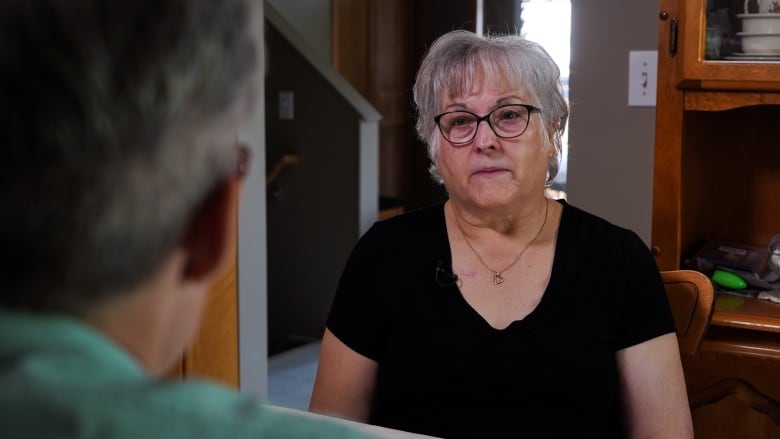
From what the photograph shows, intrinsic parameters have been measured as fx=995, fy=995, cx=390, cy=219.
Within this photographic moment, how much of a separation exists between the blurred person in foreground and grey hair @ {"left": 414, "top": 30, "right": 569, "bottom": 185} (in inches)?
47.8

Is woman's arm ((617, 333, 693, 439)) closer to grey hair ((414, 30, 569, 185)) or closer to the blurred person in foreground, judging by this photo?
grey hair ((414, 30, 569, 185))

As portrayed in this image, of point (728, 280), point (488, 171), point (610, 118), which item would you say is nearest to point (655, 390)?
point (488, 171)

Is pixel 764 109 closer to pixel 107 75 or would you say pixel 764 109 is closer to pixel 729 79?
pixel 729 79

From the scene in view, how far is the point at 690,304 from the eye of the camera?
177cm

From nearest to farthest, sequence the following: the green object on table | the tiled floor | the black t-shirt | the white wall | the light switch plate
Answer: the black t-shirt < the white wall < the green object on table < the light switch plate < the tiled floor

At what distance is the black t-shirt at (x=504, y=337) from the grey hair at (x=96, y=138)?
1.13 meters

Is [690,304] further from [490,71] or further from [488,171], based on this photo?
[490,71]

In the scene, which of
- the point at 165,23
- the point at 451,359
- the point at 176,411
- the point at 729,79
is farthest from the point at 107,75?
the point at 729,79

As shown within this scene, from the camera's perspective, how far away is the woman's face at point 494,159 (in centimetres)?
168

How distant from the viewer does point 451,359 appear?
62.7 inches

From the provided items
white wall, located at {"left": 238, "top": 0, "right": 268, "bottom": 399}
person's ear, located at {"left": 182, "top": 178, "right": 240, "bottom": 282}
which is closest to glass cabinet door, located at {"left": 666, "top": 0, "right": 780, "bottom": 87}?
white wall, located at {"left": 238, "top": 0, "right": 268, "bottom": 399}

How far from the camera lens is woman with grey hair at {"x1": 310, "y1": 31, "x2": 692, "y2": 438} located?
1.58 metres

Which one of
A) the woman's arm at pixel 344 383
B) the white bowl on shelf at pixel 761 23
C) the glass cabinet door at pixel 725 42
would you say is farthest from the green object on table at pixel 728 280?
the woman's arm at pixel 344 383

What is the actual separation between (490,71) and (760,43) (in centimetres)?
74
